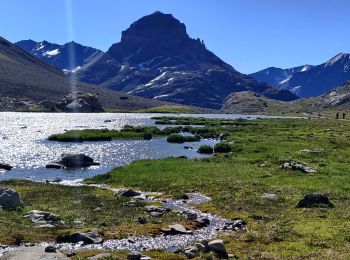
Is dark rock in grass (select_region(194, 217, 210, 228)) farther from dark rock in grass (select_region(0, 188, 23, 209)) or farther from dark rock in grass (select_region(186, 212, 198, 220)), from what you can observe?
dark rock in grass (select_region(0, 188, 23, 209))

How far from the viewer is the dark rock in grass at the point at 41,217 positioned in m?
39.2

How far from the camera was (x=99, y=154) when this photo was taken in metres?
103

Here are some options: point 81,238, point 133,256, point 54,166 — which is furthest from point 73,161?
point 133,256

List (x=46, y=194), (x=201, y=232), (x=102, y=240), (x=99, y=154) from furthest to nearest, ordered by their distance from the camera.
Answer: (x=99, y=154), (x=46, y=194), (x=201, y=232), (x=102, y=240)

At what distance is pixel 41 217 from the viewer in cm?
4003

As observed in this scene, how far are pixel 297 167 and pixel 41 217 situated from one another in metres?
42.5

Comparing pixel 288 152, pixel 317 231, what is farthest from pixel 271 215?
pixel 288 152

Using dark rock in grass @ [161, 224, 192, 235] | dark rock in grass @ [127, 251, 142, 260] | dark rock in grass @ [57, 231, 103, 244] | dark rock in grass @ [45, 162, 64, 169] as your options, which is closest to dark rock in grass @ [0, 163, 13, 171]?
dark rock in grass @ [45, 162, 64, 169]

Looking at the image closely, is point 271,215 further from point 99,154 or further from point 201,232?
point 99,154

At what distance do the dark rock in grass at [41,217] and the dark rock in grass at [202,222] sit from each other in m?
12.7

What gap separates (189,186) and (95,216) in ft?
65.4

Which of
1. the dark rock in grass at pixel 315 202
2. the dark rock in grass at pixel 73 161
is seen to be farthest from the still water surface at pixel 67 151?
the dark rock in grass at pixel 315 202

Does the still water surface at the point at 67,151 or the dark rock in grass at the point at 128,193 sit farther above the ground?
the dark rock in grass at the point at 128,193

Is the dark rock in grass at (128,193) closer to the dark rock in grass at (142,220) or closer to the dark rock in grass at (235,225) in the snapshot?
the dark rock in grass at (142,220)
